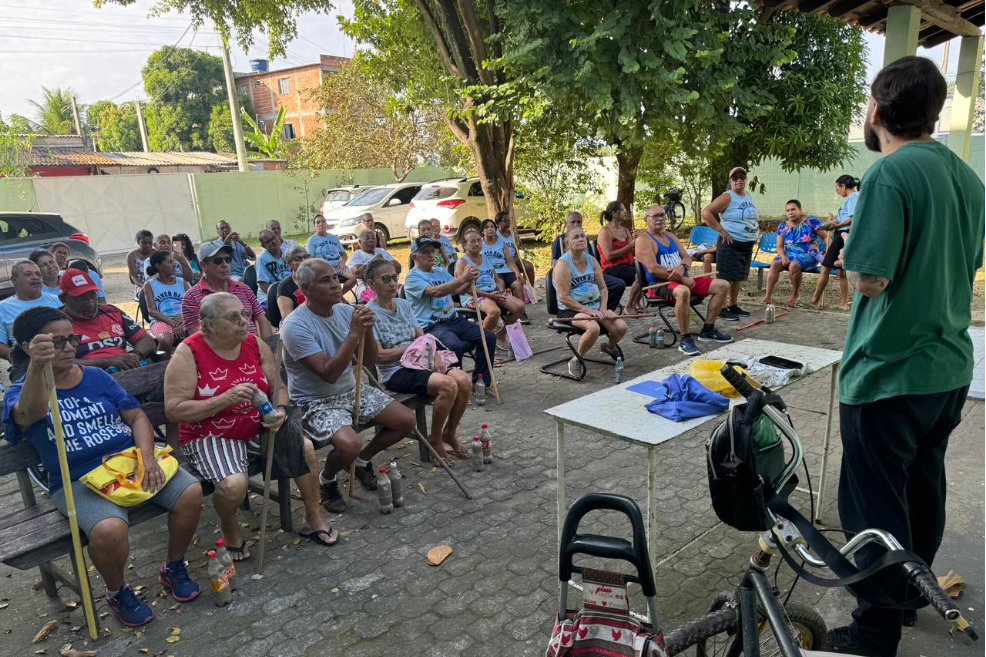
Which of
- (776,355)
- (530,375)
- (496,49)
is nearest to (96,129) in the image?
(496,49)

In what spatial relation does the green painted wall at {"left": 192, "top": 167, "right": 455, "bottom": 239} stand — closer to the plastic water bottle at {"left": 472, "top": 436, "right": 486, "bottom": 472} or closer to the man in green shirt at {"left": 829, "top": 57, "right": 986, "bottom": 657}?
the plastic water bottle at {"left": 472, "top": 436, "right": 486, "bottom": 472}

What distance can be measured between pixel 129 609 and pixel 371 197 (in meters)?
15.8

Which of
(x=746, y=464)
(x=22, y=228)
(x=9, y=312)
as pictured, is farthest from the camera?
(x=22, y=228)

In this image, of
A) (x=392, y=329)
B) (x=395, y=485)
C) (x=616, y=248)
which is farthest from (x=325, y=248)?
(x=395, y=485)

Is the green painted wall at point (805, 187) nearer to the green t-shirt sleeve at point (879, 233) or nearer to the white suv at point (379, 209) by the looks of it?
the white suv at point (379, 209)

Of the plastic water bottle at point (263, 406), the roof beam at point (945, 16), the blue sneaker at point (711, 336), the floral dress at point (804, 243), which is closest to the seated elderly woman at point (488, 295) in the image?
the blue sneaker at point (711, 336)

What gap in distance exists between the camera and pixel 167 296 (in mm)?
7121

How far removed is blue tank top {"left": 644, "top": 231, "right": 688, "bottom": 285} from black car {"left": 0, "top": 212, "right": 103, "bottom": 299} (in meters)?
9.27

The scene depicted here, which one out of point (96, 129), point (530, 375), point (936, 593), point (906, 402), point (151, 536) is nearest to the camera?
point (936, 593)

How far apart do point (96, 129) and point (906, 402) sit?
57.5 m

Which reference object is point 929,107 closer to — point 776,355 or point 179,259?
point 776,355

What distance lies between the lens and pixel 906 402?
238 cm

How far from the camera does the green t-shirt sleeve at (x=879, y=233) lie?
89.2 inches

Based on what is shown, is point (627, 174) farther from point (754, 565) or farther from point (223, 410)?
point (754, 565)
